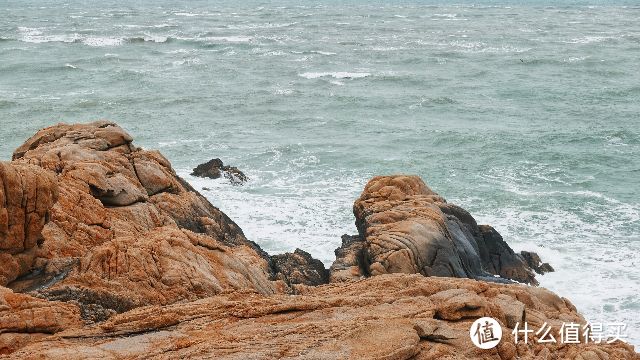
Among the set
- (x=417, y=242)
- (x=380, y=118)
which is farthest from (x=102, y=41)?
(x=417, y=242)

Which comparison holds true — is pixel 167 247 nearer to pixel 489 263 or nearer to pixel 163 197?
pixel 163 197

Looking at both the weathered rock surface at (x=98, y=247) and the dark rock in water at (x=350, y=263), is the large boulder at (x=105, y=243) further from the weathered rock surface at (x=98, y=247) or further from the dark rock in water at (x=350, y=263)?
the dark rock in water at (x=350, y=263)

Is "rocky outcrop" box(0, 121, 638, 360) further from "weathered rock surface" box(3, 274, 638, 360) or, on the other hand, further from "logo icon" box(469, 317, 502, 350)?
"logo icon" box(469, 317, 502, 350)

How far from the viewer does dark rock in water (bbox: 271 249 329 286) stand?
73.2 feet

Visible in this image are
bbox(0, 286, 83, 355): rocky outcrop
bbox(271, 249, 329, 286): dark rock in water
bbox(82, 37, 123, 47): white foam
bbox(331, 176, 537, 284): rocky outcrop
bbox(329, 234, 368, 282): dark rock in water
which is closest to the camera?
bbox(0, 286, 83, 355): rocky outcrop

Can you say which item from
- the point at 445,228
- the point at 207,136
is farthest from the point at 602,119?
the point at 445,228

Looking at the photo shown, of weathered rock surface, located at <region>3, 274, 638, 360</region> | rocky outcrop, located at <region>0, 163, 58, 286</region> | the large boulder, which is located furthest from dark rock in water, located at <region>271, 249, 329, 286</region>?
rocky outcrop, located at <region>0, 163, 58, 286</region>

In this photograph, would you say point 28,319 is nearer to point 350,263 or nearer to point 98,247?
point 98,247

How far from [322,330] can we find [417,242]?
1126cm

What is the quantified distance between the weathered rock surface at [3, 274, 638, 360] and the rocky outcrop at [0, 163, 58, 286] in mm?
2972

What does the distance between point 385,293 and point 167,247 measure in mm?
→ 4982

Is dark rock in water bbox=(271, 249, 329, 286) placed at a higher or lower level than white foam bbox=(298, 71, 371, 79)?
higher

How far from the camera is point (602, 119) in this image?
54.5m

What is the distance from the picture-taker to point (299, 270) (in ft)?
76.1
